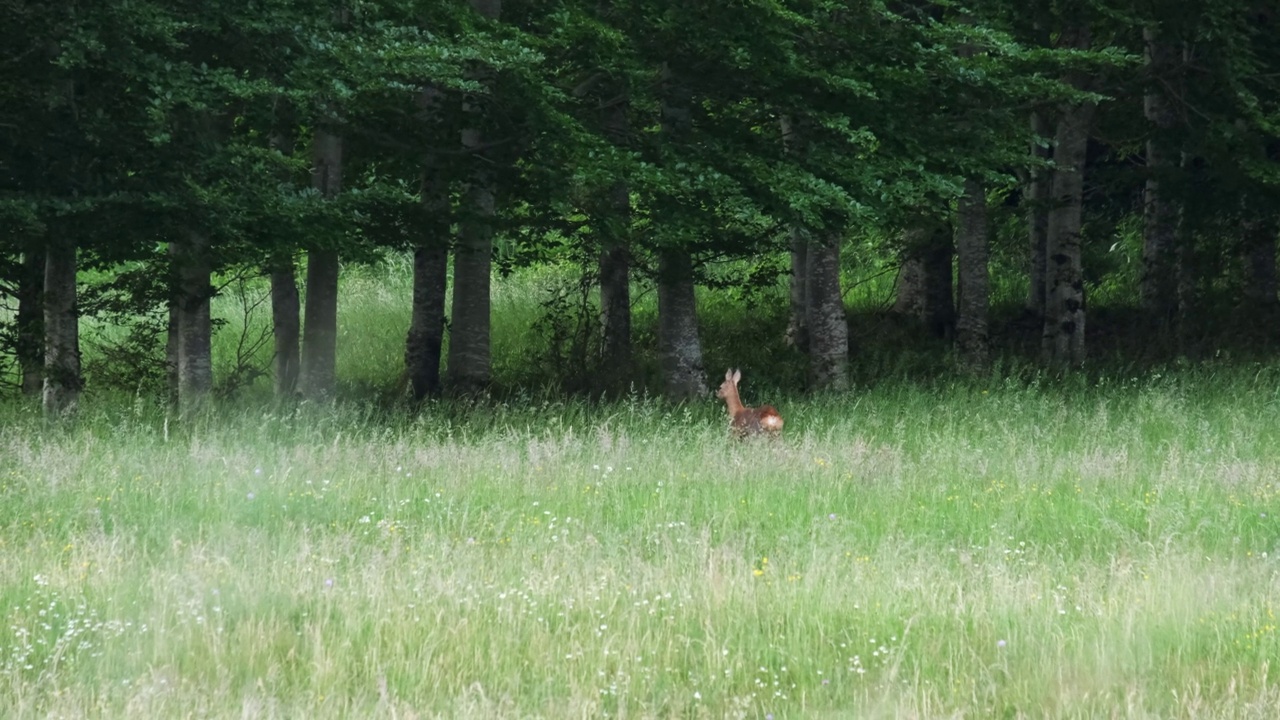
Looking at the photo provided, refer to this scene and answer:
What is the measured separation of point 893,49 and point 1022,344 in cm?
811

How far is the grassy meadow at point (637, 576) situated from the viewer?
5180 millimetres

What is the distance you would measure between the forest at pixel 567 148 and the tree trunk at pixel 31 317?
69 millimetres

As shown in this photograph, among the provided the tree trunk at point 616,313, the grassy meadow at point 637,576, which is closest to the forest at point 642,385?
the grassy meadow at point 637,576

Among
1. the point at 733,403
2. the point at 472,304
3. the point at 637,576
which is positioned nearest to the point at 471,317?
the point at 472,304

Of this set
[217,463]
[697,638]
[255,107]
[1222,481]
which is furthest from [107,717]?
[255,107]

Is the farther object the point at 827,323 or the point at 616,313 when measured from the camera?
the point at 616,313

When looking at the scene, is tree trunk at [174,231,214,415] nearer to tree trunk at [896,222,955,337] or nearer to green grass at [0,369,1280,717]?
green grass at [0,369,1280,717]

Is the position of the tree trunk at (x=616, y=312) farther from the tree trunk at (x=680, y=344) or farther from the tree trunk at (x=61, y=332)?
the tree trunk at (x=61, y=332)

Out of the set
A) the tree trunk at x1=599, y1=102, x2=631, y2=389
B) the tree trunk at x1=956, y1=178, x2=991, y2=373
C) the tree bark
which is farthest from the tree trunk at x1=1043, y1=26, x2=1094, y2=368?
the tree bark

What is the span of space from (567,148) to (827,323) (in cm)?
459

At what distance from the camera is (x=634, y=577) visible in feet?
21.1

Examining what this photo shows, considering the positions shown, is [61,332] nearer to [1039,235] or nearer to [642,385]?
[642,385]

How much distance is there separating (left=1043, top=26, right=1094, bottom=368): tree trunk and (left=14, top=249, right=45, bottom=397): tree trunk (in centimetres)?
1295

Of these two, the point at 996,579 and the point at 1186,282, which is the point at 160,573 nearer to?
the point at 996,579
